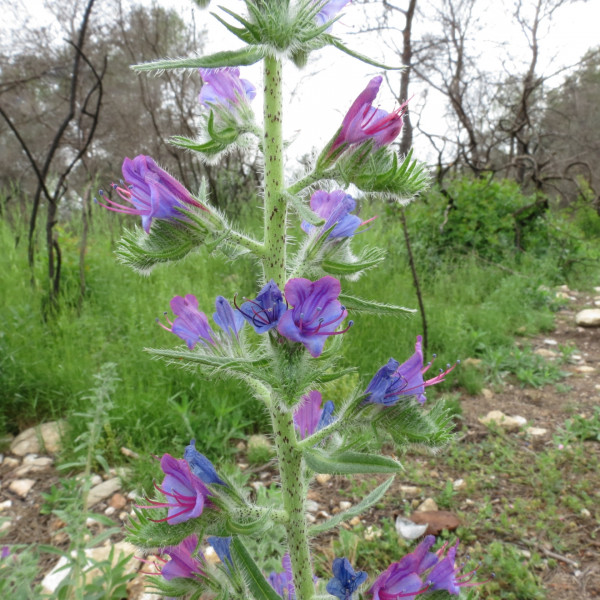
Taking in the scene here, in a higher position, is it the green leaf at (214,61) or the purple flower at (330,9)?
the purple flower at (330,9)

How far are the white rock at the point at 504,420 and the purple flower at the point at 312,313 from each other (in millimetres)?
2478

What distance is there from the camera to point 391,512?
246 cm

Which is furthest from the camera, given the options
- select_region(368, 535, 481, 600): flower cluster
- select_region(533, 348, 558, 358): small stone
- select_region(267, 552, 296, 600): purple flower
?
select_region(533, 348, 558, 358): small stone

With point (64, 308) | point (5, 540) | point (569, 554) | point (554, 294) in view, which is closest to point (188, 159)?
point (64, 308)

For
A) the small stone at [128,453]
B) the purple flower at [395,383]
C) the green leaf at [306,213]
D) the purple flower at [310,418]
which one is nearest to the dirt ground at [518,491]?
the small stone at [128,453]

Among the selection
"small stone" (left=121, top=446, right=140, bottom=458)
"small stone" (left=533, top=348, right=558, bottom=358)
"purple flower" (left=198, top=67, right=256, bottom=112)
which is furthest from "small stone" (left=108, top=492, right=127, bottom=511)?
"small stone" (left=533, top=348, right=558, bottom=358)

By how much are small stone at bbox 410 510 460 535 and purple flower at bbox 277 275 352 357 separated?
1626 mm

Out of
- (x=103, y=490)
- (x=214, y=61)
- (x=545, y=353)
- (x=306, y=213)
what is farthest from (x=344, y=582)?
(x=545, y=353)

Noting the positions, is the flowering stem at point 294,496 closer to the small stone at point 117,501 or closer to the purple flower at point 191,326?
the purple flower at point 191,326

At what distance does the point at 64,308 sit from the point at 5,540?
1.70 m

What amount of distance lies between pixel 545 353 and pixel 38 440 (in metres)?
3.97

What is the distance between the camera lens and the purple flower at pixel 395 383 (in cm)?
115

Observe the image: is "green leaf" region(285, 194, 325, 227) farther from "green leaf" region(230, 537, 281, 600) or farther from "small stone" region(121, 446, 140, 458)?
"small stone" region(121, 446, 140, 458)

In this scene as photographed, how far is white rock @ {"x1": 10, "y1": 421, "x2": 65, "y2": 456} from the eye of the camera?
2779mm
